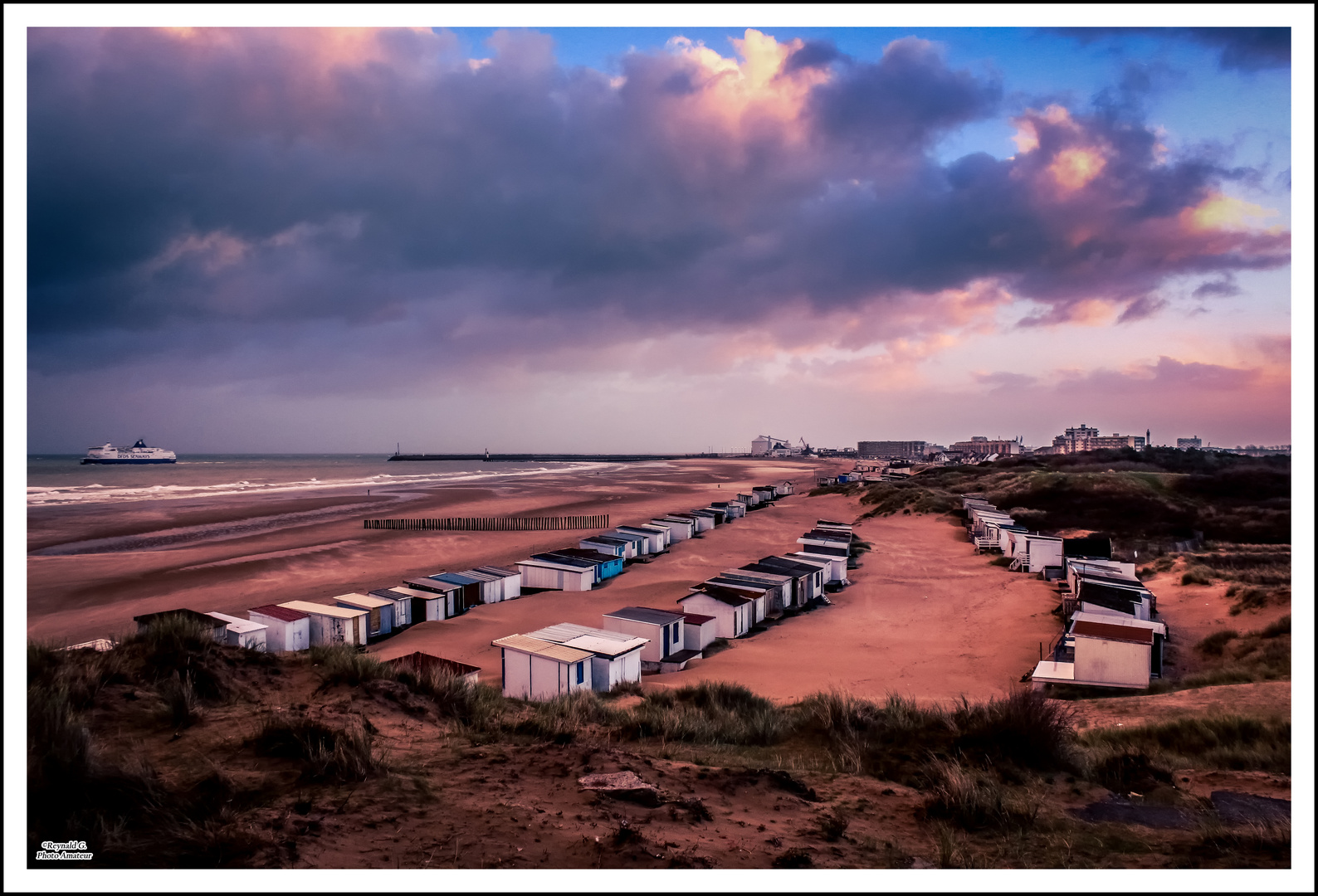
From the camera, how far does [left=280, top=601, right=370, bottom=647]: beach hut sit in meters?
17.7

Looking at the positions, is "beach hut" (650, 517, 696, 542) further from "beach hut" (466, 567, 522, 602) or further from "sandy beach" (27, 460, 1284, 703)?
"beach hut" (466, 567, 522, 602)

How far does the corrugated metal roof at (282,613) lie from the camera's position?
1698 cm

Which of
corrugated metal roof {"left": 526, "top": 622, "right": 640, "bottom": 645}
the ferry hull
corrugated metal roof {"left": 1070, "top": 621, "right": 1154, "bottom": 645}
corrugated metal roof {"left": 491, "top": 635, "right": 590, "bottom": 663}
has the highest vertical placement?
the ferry hull

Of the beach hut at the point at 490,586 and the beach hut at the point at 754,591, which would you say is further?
the beach hut at the point at 490,586

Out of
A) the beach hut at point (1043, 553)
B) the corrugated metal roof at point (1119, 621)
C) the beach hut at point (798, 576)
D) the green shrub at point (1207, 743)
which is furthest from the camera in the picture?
the beach hut at point (1043, 553)

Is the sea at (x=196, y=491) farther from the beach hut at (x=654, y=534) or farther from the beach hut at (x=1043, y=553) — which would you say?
the beach hut at (x=1043, y=553)

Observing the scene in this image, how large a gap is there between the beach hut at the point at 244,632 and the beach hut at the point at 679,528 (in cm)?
2509

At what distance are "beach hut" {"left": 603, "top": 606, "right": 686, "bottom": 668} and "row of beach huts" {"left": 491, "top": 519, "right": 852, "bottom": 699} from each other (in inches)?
0.9

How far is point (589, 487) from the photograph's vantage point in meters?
83.9

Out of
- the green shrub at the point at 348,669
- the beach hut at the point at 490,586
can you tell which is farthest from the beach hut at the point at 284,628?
the green shrub at the point at 348,669

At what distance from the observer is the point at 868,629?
811 inches

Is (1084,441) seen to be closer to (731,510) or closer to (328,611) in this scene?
(731,510)

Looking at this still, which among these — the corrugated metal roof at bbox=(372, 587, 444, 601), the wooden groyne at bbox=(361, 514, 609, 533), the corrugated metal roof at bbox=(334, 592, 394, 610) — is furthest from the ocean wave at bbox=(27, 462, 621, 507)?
the corrugated metal roof at bbox=(334, 592, 394, 610)

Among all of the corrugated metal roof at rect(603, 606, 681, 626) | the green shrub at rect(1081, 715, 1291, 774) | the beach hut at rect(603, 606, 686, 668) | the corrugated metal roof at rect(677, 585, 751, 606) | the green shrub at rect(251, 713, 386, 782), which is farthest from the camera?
the corrugated metal roof at rect(677, 585, 751, 606)
